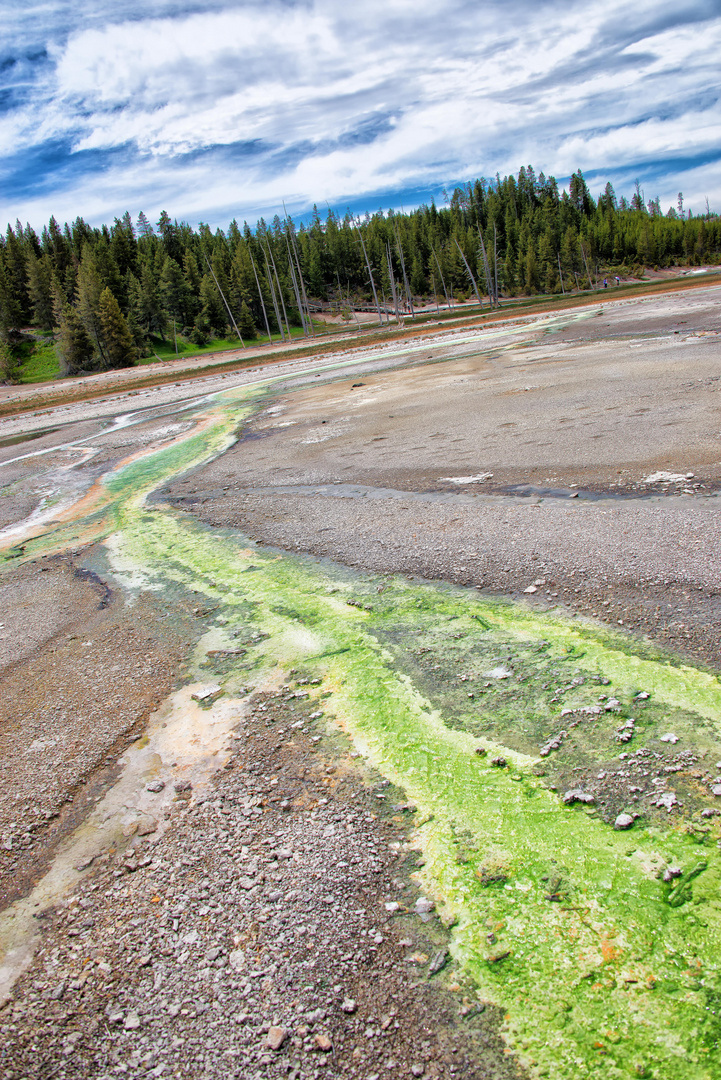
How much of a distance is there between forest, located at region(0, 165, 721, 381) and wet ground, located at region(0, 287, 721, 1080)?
56.8 m

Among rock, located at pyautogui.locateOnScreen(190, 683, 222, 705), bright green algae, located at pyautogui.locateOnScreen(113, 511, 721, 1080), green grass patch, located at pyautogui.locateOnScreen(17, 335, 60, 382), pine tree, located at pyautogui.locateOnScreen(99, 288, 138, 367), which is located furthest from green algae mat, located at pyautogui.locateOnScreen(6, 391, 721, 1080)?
green grass patch, located at pyautogui.locateOnScreen(17, 335, 60, 382)

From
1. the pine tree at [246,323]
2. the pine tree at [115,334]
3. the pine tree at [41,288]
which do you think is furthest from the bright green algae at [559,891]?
the pine tree at [41,288]

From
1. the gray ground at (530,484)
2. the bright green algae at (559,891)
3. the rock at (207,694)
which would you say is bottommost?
the bright green algae at (559,891)

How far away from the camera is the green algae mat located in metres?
1.87

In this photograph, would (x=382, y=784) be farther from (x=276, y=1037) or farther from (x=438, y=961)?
(x=276, y=1037)

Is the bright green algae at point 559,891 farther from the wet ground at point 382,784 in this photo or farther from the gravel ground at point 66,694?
the gravel ground at point 66,694

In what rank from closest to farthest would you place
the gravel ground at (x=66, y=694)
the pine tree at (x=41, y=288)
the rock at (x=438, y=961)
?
the rock at (x=438, y=961) → the gravel ground at (x=66, y=694) → the pine tree at (x=41, y=288)

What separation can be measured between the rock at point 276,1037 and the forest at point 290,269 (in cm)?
6039

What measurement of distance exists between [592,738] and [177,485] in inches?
320

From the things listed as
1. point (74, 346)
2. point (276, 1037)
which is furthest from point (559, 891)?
point (74, 346)

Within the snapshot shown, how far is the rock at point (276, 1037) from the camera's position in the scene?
1871mm

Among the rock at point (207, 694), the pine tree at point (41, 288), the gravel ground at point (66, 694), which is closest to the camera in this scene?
the gravel ground at point (66, 694)

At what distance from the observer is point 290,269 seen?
254 ft

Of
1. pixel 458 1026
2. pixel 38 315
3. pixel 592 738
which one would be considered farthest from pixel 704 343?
pixel 38 315
